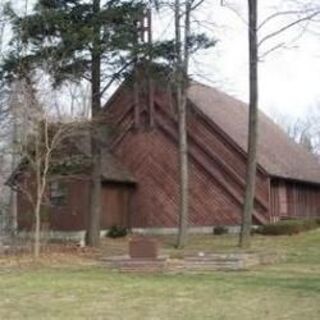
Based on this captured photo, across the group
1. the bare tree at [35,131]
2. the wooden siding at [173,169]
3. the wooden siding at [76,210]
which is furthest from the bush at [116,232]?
the bare tree at [35,131]

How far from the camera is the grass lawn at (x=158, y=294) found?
14055 mm

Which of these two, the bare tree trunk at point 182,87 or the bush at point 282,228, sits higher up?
the bare tree trunk at point 182,87

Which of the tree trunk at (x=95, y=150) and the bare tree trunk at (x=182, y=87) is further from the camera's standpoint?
the bare tree trunk at (x=182, y=87)

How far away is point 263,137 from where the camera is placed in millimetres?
51312

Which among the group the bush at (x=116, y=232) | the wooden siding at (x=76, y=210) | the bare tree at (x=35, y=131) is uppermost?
the bare tree at (x=35, y=131)

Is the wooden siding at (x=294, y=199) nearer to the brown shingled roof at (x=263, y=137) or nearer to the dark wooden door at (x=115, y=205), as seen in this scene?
the brown shingled roof at (x=263, y=137)

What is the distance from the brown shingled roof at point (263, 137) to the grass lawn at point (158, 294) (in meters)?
19.2

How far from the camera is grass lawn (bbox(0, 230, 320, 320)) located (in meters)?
14.1

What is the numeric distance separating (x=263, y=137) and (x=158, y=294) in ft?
116

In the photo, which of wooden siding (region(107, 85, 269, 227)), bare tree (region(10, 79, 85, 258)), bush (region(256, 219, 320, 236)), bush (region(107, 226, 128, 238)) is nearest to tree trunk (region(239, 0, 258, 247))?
bush (region(256, 219, 320, 236))

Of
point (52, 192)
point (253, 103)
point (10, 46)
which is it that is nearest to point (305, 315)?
point (253, 103)

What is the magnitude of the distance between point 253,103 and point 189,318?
67.2 ft

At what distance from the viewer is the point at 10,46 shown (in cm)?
3325

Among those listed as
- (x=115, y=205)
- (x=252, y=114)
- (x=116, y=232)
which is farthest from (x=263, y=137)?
(x=252, y=114)
